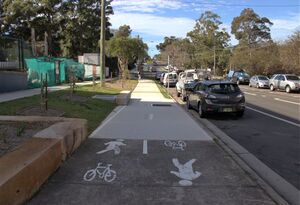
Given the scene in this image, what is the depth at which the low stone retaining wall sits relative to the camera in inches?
207

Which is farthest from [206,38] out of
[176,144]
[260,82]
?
[176,144]

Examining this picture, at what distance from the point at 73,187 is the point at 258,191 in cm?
280

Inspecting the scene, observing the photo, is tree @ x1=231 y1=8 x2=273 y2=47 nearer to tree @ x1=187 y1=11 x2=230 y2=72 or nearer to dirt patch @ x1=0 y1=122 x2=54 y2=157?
tree @ x1=187 y1=11 x2=230 y2=72

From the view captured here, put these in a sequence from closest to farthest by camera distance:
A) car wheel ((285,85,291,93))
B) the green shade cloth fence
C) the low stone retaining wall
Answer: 1. the low stone retaining wall
2. the green shade cloth fence
3. car wheel ((285,85,291,93))

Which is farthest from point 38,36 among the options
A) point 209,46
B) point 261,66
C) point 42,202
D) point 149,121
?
point 209,46

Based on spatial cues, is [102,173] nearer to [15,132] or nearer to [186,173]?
[186,173]

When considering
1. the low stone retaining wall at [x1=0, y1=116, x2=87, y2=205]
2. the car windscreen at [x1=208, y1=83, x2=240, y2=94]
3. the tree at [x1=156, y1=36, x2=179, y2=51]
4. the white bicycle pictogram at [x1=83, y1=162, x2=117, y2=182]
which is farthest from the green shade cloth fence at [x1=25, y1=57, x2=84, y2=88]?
the tree at [x1=156, y1=36, x2=179, y2=51]

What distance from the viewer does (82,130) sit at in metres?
10.1

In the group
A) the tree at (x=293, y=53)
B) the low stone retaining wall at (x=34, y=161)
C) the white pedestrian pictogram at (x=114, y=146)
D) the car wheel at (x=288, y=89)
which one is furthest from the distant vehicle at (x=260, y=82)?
the low stone retaining wall at (x=34, y=161)

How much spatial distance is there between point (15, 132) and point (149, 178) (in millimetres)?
3325

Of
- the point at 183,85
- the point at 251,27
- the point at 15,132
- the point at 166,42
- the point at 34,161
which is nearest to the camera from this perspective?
the point at 34,161

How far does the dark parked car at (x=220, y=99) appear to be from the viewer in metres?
16.5

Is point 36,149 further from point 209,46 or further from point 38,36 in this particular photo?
point 209,46

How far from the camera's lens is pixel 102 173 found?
7.39 m
